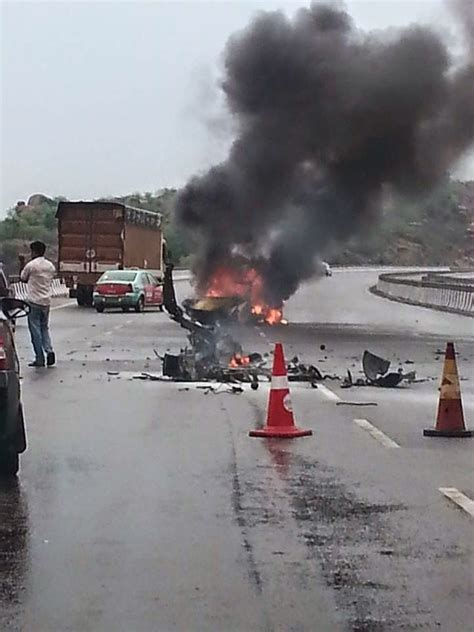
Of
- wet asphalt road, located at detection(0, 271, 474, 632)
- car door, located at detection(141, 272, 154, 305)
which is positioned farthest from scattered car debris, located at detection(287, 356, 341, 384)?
car door, located at detection(141, 272, 154, 305)

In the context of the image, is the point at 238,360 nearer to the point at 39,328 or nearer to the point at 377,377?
the point at 377,377

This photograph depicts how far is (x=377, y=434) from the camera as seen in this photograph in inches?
469

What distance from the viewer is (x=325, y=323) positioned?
109ft

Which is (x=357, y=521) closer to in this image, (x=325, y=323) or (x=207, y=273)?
(x=207, y=273)

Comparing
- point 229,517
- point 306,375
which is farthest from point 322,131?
point 229,517

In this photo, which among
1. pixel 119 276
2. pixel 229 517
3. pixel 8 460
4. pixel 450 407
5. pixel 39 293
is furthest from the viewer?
pixel 119 276

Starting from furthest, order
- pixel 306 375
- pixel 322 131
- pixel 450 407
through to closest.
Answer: pixel 322 131 → pixel 306 375 → pixel 450 407

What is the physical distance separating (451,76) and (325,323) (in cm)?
705

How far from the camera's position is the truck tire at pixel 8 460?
937 centimetres

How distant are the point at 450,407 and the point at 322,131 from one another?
61.0 feet

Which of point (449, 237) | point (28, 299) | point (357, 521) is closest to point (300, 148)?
point (28, 299)

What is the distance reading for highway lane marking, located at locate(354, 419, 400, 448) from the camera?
1128 cm

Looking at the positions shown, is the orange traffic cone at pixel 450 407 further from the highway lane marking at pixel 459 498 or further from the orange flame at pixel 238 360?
the orange flame at pixel 238 360

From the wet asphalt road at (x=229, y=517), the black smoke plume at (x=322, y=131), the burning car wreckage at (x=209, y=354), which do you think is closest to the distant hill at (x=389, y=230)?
the black smoke plume at (x=322, y=131)
